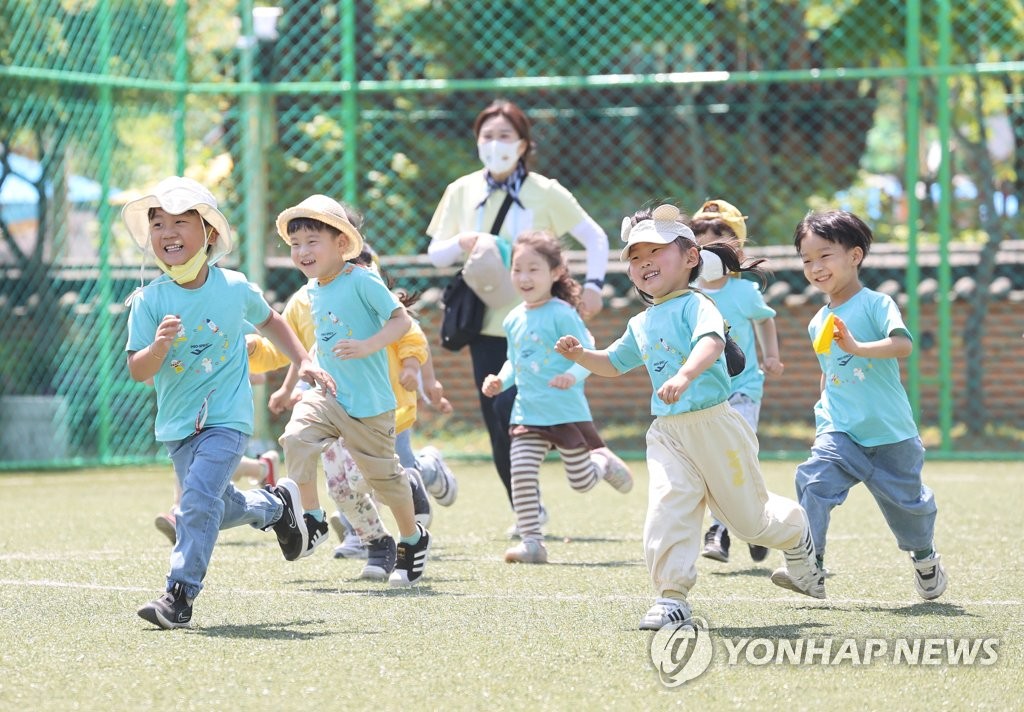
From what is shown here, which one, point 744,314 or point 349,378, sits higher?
point 744,314

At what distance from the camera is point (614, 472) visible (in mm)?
7656

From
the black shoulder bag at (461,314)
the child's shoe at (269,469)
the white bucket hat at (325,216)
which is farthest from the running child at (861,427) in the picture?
the child's shoe at (269,469)

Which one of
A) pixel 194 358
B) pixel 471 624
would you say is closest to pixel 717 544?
pixel 471 624

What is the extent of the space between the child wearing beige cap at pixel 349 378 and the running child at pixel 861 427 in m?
1.52

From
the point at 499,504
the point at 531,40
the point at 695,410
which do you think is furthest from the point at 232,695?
the point at 531,40

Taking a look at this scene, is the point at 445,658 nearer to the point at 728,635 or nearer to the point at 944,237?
the point at 728,635

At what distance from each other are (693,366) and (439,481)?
2798 mm

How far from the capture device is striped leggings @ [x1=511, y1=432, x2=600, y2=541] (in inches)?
274

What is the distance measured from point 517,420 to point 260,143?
6.25m

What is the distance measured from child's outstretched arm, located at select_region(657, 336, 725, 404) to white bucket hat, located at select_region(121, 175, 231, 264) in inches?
63.9

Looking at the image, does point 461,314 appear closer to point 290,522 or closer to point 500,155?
point 500,155

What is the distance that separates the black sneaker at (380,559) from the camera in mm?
6348

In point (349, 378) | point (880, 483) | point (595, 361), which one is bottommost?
point (880, 483)

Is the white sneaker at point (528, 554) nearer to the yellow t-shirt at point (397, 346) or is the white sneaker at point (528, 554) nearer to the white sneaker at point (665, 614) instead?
the yellow t-shirt at point (397, 346)
